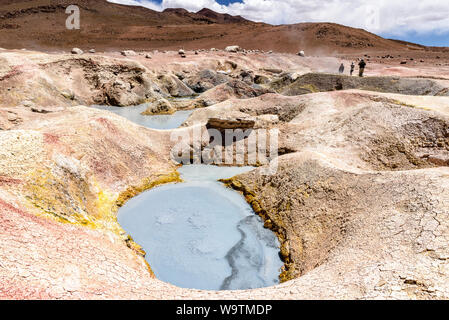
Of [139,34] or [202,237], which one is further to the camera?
[139,34]

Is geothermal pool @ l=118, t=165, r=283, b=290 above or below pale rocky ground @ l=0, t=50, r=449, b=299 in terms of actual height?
below

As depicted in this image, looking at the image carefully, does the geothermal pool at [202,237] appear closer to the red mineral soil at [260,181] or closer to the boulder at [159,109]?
the red mineral soil at [260,181]

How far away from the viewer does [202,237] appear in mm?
11570

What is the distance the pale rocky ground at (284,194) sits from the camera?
20.6 ft

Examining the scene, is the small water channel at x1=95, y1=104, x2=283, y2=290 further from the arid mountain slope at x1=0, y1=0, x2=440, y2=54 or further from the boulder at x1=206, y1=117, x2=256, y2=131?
the arid mountain slope at x1=0, y1=0, x2=440, y2=54

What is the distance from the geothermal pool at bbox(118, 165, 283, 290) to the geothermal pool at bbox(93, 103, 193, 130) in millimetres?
11720

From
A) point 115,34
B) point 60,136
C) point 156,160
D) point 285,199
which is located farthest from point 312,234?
point 115,34

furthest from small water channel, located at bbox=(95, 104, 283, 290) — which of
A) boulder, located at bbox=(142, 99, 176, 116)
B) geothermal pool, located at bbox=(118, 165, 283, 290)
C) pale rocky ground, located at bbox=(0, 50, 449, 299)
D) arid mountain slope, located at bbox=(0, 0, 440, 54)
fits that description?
arid mountain slope, located at bbox=(0, 0, 440, 54)

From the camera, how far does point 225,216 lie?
516 inches

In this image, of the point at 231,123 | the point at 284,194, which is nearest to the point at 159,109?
the point at 231,123

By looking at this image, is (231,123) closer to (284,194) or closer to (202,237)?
(284,194)

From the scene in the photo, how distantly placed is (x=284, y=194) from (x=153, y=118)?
19.4m

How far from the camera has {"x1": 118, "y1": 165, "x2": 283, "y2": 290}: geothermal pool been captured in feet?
31.8

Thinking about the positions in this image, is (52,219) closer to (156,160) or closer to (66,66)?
(156,160)
